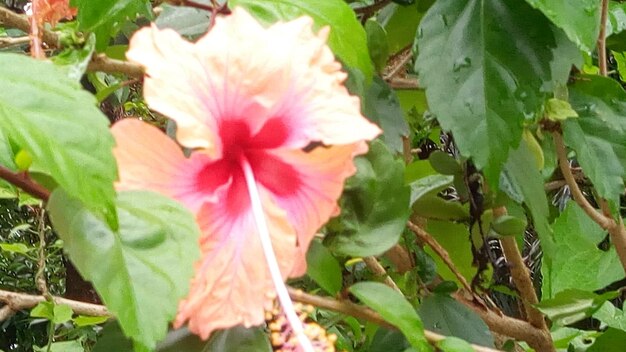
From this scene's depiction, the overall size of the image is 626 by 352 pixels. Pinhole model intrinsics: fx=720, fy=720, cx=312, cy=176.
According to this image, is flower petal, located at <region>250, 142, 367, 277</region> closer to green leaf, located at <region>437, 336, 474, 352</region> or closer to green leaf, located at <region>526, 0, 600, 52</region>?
green leaf, located at <region>437, 336, 474, 352</region>

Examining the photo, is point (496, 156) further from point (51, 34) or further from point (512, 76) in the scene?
point (51, 34)

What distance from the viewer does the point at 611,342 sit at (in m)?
0.64

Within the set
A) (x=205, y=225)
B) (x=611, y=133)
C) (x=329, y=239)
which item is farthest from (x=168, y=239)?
(x=611, y=133)

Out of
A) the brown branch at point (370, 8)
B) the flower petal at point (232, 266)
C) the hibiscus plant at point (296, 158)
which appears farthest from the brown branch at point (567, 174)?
the flower petal at point (232, 266)

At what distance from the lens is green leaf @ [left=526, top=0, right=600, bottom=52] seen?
1.72ft

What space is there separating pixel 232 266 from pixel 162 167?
0.06 metres

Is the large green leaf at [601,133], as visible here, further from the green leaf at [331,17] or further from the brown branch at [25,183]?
the brown branch at [25,183]

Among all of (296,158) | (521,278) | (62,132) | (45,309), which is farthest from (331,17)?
(45,309)

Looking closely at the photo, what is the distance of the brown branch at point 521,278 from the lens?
80 cm

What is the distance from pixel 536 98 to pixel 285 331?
1.03ft

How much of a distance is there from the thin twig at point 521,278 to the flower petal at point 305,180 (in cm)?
42

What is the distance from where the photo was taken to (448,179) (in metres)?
0.68

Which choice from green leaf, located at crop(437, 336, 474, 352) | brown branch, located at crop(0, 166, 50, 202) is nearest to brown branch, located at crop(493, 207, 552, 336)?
green leaf, located at crop(437, 336, 474, 352)

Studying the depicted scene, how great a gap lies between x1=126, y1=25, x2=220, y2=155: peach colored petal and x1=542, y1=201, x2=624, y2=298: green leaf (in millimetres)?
722
